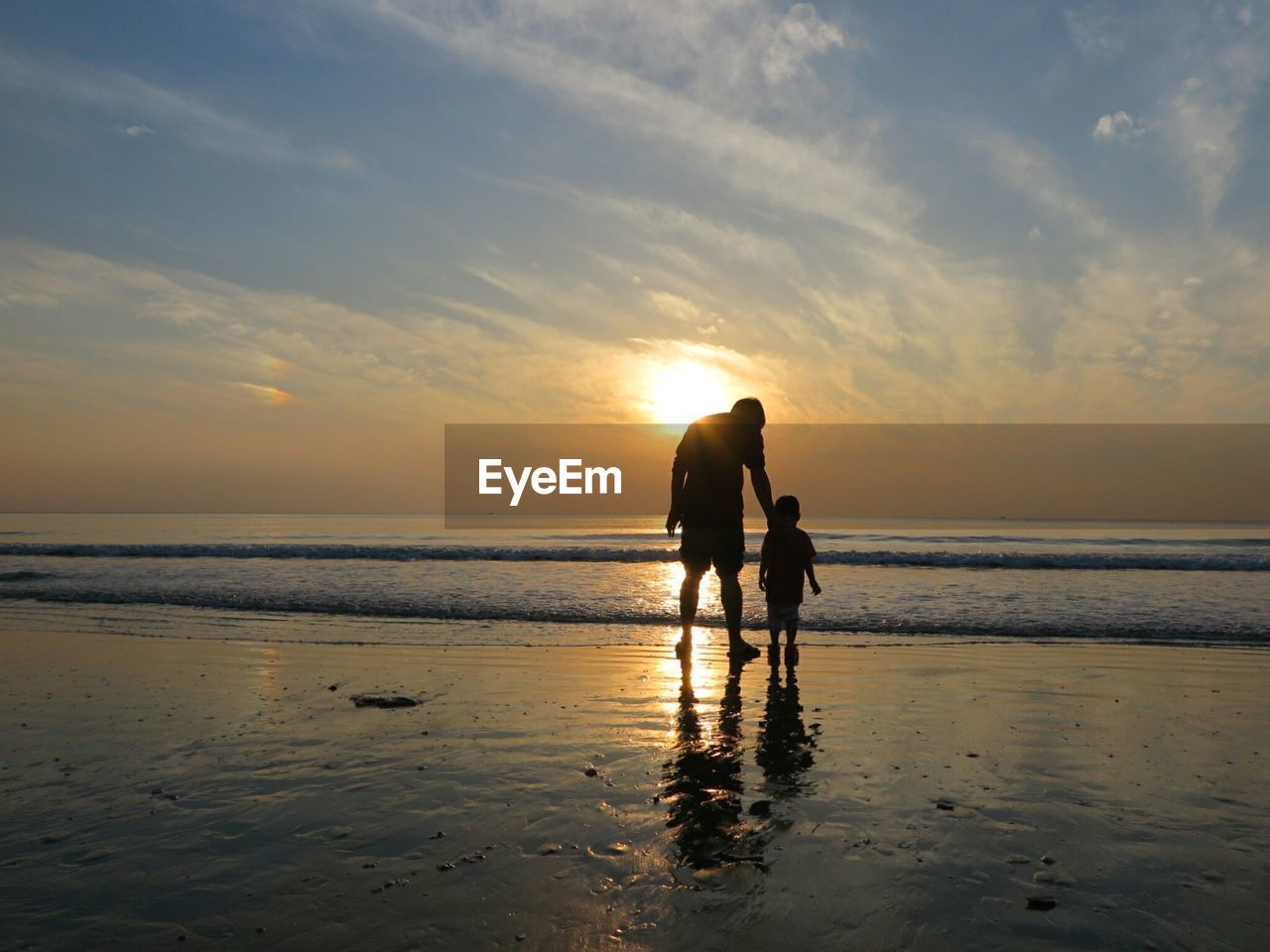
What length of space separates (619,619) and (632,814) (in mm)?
9256

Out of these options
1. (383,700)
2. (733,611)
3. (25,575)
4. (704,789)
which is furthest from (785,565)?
(25,575)

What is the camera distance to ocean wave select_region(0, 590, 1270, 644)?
38.0 feet

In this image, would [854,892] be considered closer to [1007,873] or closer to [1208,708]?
[1007,873]

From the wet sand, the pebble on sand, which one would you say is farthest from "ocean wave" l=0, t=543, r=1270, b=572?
the pebble on sand

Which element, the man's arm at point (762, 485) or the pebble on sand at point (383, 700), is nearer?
the pebble on sand at point (383, 700)

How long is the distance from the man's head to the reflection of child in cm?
111

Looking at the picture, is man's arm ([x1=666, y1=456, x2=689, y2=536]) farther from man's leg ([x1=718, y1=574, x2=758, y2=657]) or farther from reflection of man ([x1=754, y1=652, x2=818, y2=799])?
reflection of man ([x1=754, y1=652, x2=818, y2=799])

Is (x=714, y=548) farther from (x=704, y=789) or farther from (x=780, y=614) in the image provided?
(x=704, y=789)

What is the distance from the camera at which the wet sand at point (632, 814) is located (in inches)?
109

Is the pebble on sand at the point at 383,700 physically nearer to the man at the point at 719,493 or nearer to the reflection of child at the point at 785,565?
the man at the point at 719,493

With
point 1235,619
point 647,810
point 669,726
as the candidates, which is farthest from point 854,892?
point 1235,619

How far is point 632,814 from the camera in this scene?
3893 mm

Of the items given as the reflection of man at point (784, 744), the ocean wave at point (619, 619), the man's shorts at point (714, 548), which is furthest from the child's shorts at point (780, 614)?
the ocean wave at point (619, 619)

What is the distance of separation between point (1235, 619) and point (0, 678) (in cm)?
1667
